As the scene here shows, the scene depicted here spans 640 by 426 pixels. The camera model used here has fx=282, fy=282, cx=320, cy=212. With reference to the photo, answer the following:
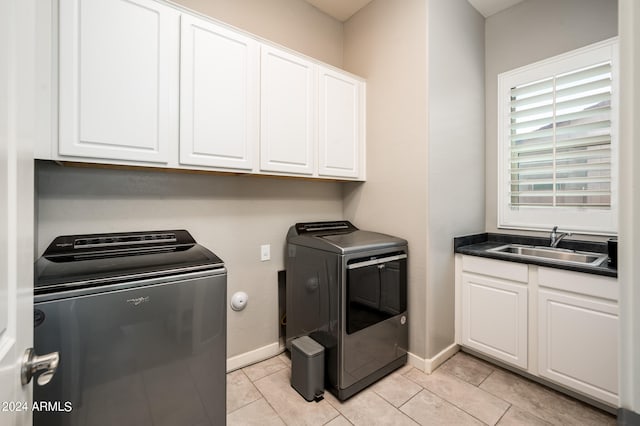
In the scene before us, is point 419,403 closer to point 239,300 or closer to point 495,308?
point 495,308

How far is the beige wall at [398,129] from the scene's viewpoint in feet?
6.75

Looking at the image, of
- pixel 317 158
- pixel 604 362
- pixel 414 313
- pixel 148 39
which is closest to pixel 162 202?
pixel 148 39

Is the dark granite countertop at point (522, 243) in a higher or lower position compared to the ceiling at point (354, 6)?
lower

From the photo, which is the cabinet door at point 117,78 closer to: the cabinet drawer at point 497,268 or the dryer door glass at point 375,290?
the dryer door glass at point 375,290

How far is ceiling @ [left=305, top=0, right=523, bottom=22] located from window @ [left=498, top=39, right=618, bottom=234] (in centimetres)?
57

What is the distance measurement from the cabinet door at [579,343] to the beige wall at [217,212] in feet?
5.61

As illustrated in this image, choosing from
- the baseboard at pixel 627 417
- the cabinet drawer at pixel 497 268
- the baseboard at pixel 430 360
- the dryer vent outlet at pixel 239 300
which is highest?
the baseboard at pixel 627 417

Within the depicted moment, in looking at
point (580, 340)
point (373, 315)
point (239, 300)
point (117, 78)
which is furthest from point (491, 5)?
point (239, 300)

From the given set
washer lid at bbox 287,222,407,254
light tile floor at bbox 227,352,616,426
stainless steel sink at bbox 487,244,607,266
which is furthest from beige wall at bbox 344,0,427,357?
stainless steel sink at bbox 487,244,607,266

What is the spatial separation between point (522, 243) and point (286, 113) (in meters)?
2.19

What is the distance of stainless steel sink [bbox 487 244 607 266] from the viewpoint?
1.95 m

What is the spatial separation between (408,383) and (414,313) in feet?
1.53

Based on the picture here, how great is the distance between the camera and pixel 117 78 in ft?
4.54

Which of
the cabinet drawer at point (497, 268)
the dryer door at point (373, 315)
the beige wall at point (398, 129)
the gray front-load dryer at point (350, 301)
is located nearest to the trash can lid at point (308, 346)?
the gray front-load dryer at point (350, 301)
